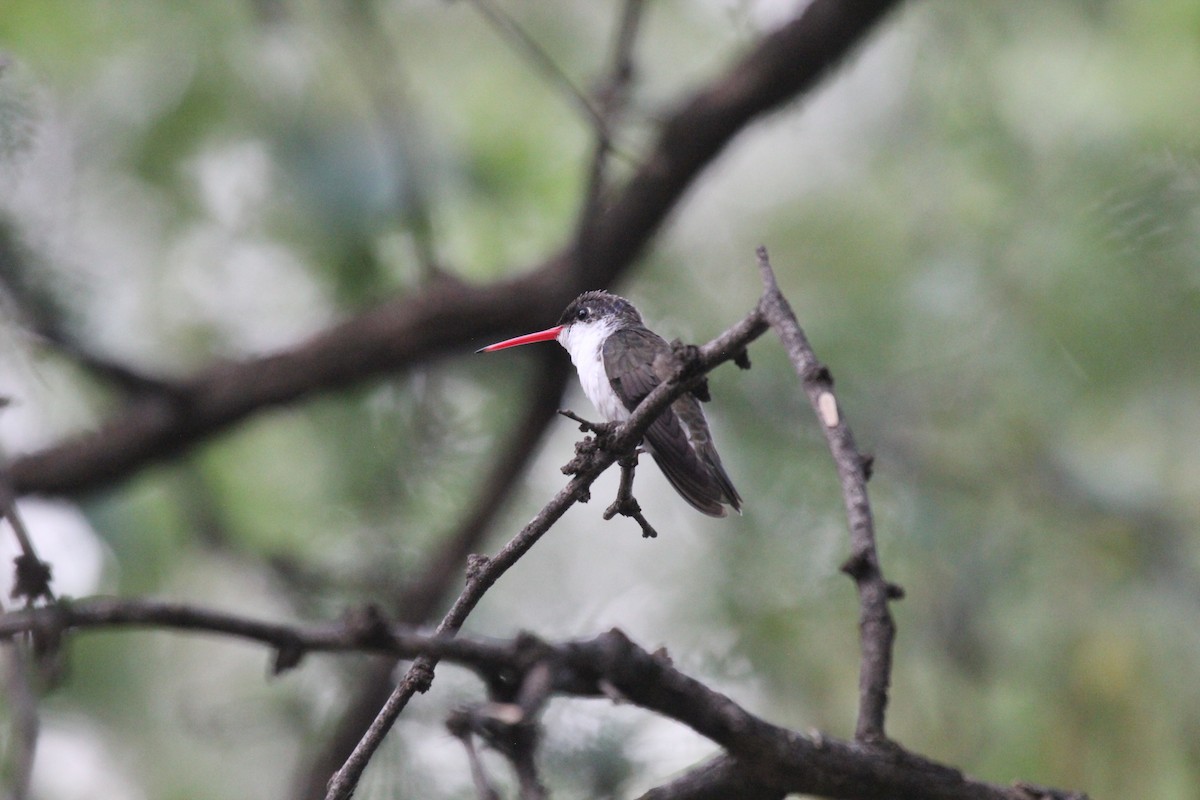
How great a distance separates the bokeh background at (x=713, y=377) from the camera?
403 centimetres

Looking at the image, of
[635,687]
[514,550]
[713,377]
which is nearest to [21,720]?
[514,550]

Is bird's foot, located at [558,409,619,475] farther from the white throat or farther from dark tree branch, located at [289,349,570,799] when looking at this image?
dark tree branch, located at [289,349,570,799]

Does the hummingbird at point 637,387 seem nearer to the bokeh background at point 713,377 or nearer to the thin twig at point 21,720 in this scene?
the bokeh background at point 713,377

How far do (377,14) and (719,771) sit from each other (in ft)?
15.3

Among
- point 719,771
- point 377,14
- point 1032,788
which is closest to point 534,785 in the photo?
point 719,771

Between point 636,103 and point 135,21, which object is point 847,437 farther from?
point 135,21

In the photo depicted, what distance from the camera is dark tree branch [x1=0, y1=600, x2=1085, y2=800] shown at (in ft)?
2.68

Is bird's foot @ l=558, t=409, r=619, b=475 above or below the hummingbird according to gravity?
below

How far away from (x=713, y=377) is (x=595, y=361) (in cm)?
163

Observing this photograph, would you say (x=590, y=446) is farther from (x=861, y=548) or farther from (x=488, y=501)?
(x=488, y=501)

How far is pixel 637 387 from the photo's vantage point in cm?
275

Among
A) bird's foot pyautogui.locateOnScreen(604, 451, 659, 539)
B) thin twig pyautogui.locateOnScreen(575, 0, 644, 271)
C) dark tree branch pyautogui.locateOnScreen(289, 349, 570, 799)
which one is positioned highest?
thin twig pyautogui.locateOnScreen(575, 0, 644, 271)

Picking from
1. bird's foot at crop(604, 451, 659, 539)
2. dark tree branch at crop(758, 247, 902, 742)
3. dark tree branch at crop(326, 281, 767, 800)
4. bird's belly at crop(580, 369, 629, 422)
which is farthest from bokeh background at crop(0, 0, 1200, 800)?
dark tree branch at crop(758, 247, 902, 742)

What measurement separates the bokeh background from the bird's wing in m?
0.93
